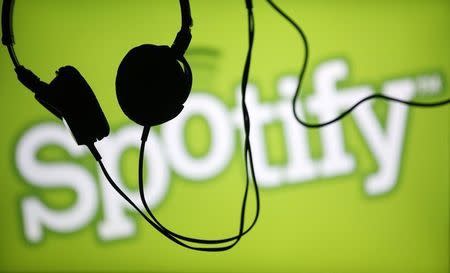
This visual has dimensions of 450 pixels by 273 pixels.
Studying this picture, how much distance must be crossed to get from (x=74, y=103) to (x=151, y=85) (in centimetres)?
15

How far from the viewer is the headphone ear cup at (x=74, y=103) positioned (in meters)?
0.71

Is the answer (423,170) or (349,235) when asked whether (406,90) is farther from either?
(349,235)

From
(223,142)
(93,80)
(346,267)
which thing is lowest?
(346,267)

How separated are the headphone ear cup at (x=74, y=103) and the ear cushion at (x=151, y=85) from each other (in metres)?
0.07

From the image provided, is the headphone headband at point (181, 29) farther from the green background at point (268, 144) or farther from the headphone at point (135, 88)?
the green background at point (268, 144)

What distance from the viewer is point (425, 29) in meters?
1.36

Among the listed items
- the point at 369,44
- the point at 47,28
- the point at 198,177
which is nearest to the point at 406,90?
the point at 369,44

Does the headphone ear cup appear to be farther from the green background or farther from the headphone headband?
the green background

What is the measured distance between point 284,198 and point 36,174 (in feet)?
2.90

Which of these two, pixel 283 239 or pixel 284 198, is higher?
pixel 284 198

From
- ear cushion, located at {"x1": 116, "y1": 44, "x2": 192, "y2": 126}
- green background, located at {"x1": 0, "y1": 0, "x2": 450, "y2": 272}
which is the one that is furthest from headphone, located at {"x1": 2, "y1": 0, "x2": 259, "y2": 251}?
green background, located at {"x1": 0, "y1": 0, "x2": 450, "y2": 272}

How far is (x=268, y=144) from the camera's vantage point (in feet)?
4.47

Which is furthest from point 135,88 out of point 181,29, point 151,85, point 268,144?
point 268,144

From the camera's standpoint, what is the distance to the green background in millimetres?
1337
